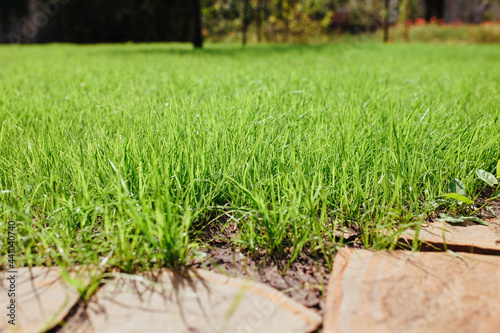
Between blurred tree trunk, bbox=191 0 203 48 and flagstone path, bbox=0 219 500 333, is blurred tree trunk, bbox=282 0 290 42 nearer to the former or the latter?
blurred tree trunk, bbox=191 0 203 48

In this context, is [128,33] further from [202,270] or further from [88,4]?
[202,270]

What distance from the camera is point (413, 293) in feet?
2.88

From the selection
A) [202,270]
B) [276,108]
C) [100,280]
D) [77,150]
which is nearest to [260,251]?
[202,270]

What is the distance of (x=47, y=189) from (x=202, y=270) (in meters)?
0.76

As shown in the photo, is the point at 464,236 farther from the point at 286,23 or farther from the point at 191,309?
the point at 286,23

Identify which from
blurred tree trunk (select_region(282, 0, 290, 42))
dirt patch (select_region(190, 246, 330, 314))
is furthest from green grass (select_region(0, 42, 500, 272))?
blurred tree trunk (select_region(282, 0, 290, 42))

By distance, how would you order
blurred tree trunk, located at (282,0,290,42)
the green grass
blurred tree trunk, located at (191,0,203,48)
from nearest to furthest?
the green grass → blurred tree trunk, located at (191,0,203,48) → blurred tree trunk, located at (282,0,290,42)

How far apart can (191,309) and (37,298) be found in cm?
37

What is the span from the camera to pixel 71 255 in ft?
3.40

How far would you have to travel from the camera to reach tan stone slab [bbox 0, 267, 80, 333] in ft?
2.60

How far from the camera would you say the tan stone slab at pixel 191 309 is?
79cm

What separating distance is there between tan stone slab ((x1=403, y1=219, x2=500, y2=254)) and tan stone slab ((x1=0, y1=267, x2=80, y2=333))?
98cm

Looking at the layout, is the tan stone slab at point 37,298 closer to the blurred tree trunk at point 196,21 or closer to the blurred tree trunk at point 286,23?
the blurred tree trunk at point 196,21

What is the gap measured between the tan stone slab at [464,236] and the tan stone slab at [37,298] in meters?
0.98
